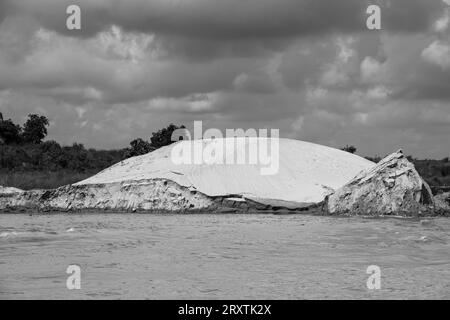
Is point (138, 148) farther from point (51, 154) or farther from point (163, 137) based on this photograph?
point (51, 154)

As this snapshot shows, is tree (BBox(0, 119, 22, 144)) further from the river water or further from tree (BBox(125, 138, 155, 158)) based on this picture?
the river water

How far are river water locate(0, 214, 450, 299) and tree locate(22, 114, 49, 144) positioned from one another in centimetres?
2414

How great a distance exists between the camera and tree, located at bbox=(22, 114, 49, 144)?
37.3 metres

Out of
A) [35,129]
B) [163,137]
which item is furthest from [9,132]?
[163,137]

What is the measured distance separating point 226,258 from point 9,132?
2950 cm

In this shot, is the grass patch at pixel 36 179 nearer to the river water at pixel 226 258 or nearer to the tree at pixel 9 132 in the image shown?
the river water at pixel 226 258

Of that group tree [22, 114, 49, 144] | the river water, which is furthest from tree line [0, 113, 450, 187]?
the river water

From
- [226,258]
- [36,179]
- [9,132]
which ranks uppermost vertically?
[9,132]

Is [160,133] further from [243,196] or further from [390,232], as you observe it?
[390,232]

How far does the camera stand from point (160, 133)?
25.0 m

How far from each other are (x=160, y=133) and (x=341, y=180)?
8.99 meters

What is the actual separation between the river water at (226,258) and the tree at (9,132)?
22.9 meters

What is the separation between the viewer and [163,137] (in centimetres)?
2477
